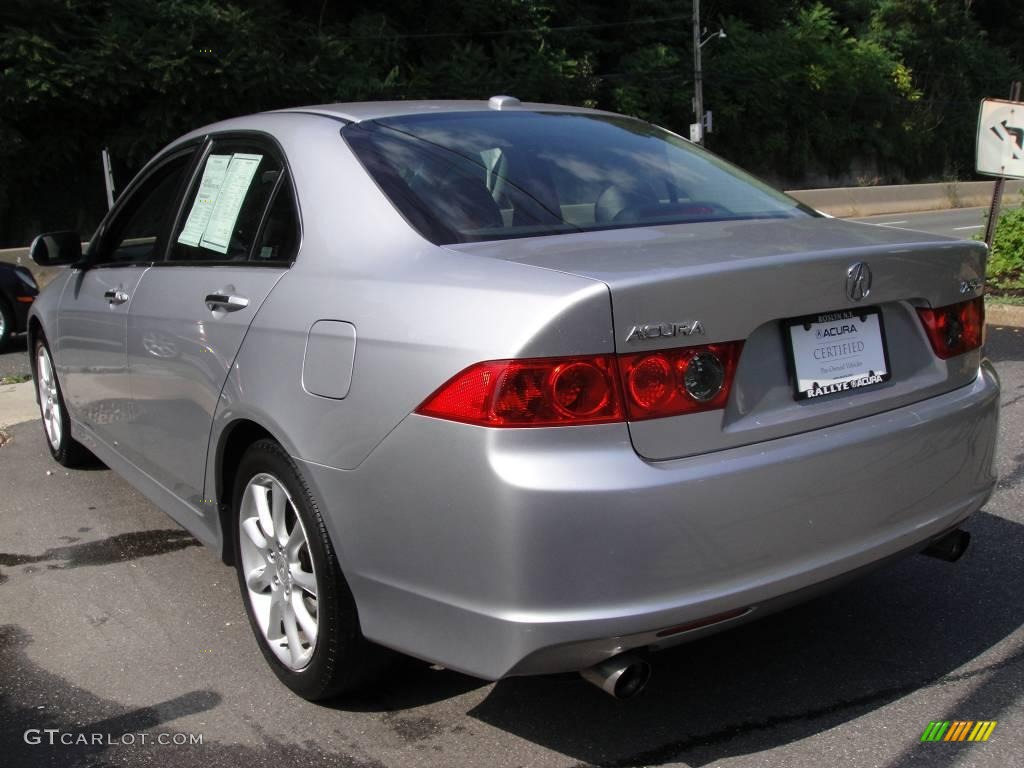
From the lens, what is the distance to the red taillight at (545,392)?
2297mm

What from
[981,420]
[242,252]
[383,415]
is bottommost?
[981,420]

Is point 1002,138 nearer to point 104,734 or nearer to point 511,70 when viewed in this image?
point 104,734

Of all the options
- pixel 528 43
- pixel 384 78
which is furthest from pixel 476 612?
pixel 528 43

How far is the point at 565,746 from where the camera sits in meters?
2.78

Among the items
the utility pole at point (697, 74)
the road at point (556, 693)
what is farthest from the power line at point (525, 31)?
the road at point (556, 693)

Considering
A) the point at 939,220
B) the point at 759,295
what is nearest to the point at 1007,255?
the point at 759,295

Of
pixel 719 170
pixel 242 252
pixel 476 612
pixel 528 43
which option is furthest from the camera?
pixel 528 43

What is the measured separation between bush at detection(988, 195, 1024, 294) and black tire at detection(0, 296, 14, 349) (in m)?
9.62

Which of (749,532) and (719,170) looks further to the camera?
(719,170)

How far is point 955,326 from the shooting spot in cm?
298

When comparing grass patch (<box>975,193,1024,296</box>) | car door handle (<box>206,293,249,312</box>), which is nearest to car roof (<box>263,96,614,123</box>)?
car door handle (<box>206,293,249,312</box>)

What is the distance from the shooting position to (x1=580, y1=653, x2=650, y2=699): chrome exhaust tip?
2420 mm

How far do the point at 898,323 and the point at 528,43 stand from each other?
135 feet

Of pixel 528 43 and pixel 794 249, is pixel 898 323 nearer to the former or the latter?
pixel 794 249
